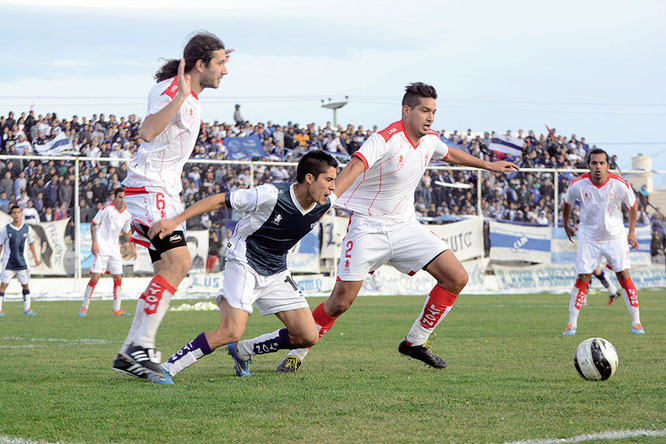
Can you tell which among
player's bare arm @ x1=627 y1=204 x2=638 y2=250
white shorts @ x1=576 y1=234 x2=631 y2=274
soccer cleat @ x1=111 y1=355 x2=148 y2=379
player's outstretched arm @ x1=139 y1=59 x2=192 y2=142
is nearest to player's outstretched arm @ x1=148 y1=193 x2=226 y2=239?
player's outstretched arm @ x1=139 y1=59 x2=192 y2=142

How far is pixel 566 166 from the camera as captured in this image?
30594 millimetres

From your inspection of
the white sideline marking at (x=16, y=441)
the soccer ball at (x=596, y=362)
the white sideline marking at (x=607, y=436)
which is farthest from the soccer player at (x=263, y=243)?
the white sideline marking at (x=607, y=436)

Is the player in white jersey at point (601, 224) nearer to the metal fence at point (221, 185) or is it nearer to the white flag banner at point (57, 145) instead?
the metal fence at point (221, 185)

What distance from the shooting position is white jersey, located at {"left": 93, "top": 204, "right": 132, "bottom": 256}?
16359 mm

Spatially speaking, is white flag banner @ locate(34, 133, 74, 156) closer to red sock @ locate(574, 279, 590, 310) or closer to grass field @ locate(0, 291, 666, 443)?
grass field @ locate(0, 291, 666, 443)

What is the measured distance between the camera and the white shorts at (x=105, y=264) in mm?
16281

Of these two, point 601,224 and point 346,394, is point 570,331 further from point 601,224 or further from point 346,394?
point 346,394

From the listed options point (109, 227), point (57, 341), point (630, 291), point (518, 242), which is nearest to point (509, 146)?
Result: point (518, 242)

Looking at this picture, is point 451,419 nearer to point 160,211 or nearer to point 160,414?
point 160,414

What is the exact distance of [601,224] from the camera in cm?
1174

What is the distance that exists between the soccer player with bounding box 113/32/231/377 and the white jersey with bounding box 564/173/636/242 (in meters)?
7.00

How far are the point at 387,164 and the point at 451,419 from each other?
331 cm

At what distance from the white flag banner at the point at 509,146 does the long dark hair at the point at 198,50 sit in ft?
86.0

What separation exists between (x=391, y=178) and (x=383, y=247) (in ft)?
2.10
